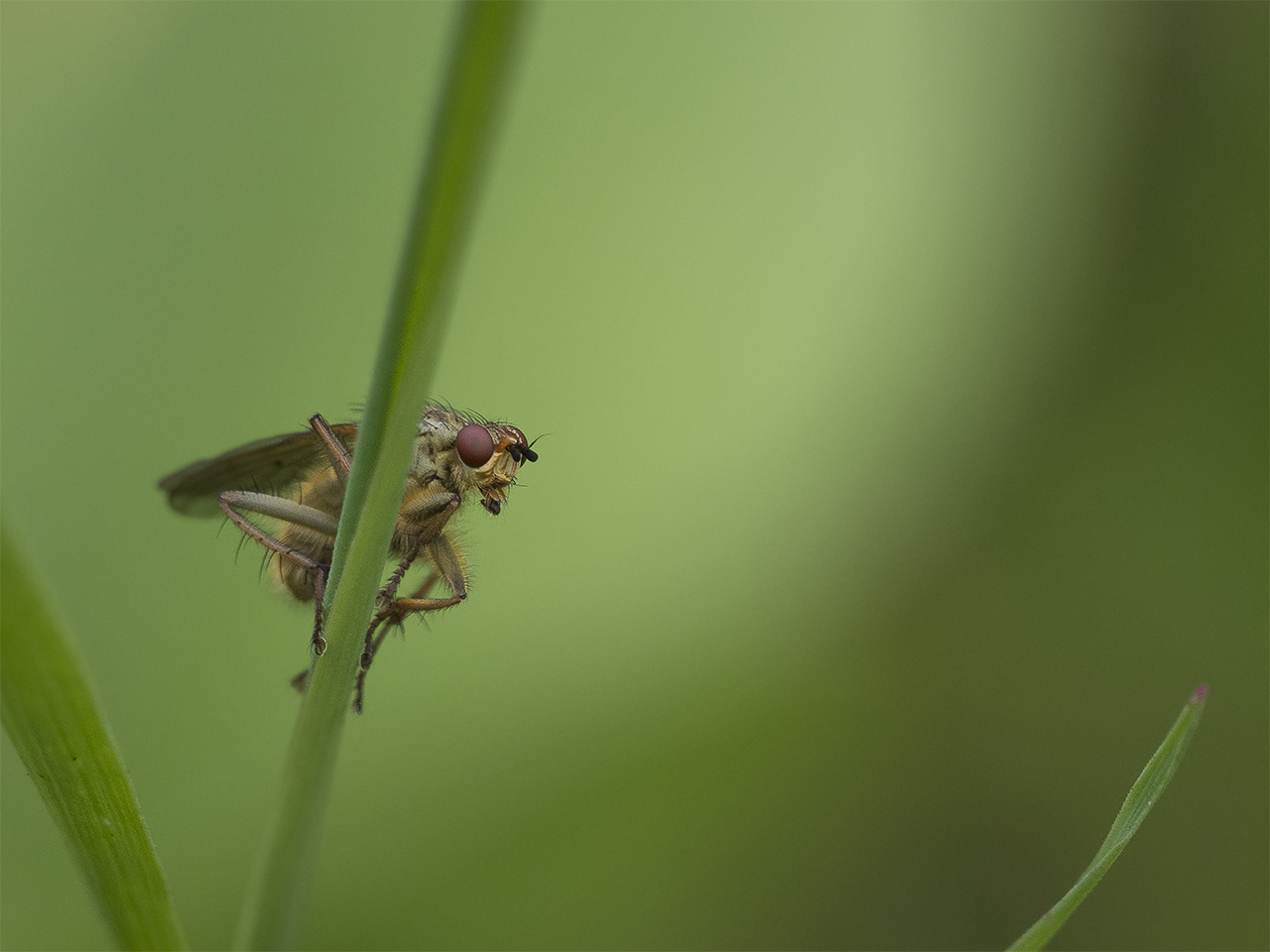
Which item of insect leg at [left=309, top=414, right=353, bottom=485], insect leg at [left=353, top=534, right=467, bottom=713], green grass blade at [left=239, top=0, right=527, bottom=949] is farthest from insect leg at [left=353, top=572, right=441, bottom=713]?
green grass blade at [left=239, top=0, right=527, bottom=949]

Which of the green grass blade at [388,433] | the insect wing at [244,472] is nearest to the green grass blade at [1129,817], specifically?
the green grass blade at [388,433]

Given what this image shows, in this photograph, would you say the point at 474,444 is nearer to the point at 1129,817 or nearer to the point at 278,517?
the point at 278,517

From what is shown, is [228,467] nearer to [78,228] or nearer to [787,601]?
[78,228]

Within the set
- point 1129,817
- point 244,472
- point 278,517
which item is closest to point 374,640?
point 278,517

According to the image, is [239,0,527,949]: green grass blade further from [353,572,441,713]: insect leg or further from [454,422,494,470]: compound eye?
[454,422,494,470]: compound eye

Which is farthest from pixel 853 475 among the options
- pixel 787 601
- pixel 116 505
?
pixel 116 505

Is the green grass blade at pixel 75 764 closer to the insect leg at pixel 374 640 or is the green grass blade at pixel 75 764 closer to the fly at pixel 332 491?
the insect leg at pixel 374 640
